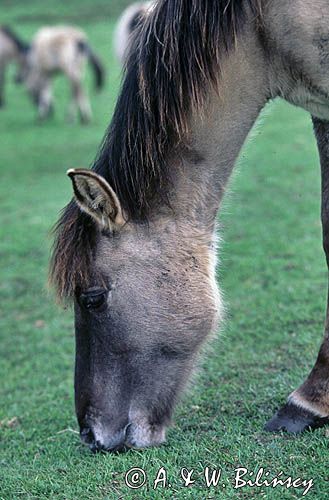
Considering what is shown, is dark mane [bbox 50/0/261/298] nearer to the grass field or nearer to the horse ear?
the horse ear

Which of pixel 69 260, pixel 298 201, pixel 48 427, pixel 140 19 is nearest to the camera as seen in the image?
pixel 69 260

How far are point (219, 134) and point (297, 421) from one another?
133cm

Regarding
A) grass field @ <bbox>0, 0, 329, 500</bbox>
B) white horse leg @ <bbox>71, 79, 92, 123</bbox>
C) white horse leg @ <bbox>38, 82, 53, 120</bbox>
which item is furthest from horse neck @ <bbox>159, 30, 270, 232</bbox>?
white horse leg @ <bbox>38, 82, 53, 120</bbox>

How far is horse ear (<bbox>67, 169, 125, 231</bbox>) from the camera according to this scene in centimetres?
296

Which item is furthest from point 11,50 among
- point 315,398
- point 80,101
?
point 315,398

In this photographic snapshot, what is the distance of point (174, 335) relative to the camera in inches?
129

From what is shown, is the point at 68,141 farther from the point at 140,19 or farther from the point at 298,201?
the point at 140,19

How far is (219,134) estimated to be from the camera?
3.23m

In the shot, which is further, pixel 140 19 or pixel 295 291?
pixel 295 291

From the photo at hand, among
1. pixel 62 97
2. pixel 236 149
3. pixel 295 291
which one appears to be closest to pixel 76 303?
pixel 236 149

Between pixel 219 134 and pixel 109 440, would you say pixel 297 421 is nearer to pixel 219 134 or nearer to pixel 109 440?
pixel 109 440

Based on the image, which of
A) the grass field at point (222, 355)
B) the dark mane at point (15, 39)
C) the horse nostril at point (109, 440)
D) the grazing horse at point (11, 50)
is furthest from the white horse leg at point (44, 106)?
the horse nostril at point (109, 440)

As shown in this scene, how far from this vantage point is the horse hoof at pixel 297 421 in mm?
3445

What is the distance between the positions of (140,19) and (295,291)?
8.83 feet
